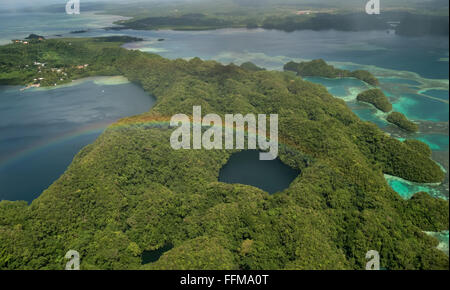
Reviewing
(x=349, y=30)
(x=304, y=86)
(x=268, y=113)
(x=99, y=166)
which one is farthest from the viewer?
(x=349, y=30)

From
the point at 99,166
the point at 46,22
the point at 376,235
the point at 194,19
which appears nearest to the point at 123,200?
the point at 99,166

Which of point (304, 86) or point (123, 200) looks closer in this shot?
point (123, 200)

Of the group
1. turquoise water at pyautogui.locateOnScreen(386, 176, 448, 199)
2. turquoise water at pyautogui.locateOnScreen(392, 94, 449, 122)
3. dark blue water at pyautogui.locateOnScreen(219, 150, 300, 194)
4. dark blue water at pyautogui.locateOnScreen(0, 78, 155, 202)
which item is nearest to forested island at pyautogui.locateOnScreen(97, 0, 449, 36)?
turquoise water at pyautogui.locateOnScreen(392, 94, 449, 122)

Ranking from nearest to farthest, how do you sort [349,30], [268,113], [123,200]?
[123,200] → [268,113] → [349,30]

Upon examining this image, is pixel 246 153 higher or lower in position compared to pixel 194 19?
lower

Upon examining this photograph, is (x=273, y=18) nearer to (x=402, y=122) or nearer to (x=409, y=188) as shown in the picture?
(x=402, y=122)

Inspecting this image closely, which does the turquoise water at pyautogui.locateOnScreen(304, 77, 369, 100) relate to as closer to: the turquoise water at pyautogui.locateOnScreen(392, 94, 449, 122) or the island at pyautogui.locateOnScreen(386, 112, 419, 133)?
the turquoise water at pyautogui.locateOnScreen(392, 94, 449, 122)

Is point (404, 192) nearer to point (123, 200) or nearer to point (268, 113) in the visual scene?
point (268, 113)
